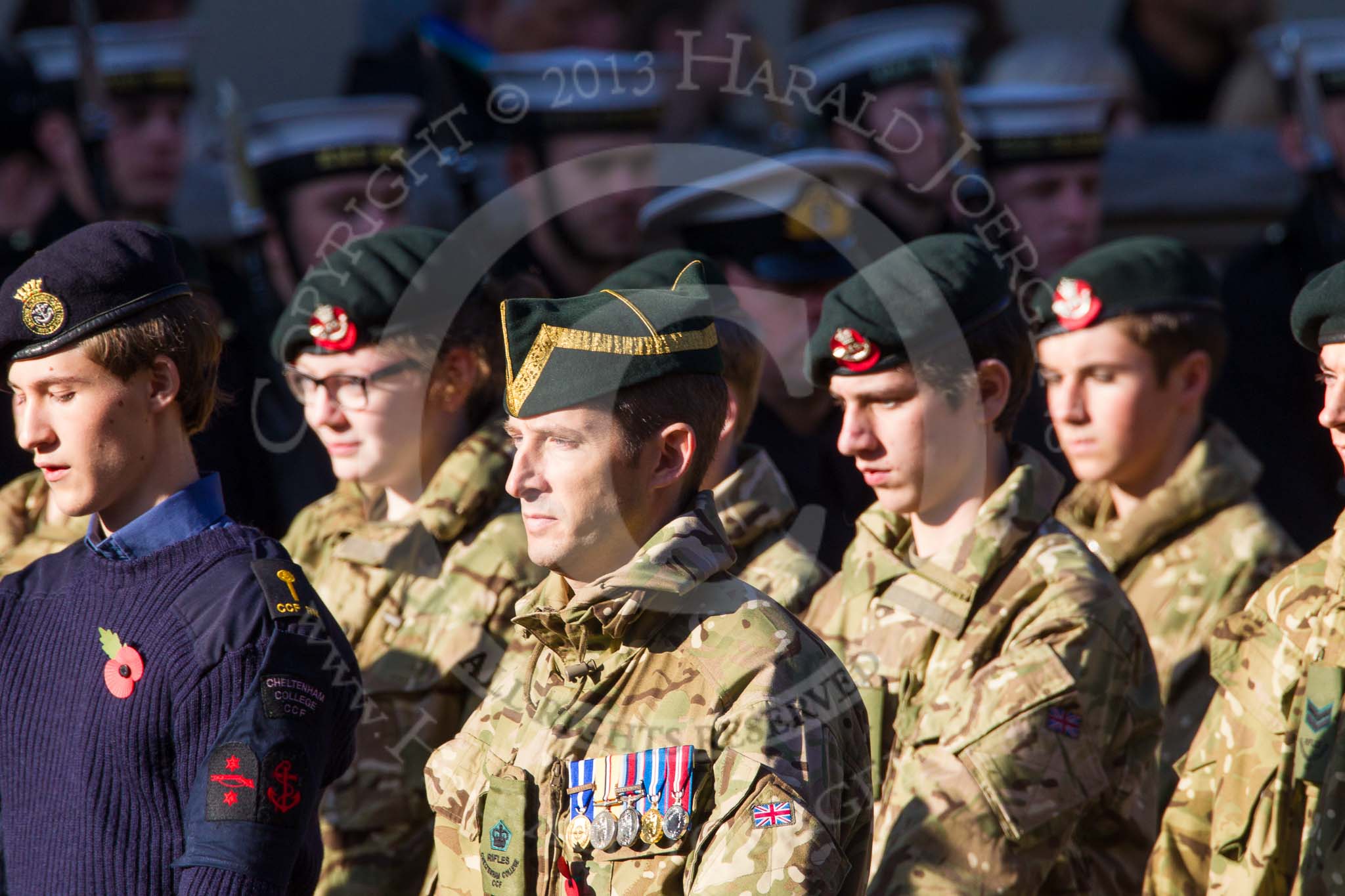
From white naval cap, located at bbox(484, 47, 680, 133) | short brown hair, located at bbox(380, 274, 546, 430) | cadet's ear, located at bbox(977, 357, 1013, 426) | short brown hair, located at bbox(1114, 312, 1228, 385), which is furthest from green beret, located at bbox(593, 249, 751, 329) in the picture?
white naval cap, located at bbox(484, 47, 680, 133)

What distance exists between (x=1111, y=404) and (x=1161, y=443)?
161mm

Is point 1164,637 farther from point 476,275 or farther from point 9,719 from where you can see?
point 9,719

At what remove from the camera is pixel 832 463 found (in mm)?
5695

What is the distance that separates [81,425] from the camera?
299 cm

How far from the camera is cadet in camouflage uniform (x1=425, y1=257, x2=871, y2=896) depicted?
2.60 metres

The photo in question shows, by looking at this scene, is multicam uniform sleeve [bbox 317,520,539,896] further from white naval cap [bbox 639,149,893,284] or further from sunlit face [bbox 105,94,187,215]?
sunlit face [bbox 105,94,187,215]

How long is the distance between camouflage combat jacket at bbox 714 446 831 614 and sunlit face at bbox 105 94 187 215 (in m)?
3.37

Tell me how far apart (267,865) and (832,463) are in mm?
3184

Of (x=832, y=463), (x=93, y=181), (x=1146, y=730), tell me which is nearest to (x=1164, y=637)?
(x=1146, y=730)

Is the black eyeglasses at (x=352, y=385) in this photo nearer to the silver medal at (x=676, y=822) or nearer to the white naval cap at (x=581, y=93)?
the silver medal at (x=676, y=822)

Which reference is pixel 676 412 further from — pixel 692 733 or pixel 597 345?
pixel 692 733

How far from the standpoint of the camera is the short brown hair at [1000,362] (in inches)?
147

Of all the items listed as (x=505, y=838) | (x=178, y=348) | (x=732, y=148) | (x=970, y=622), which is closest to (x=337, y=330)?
(x=178, y=348)

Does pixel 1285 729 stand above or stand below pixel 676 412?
below
